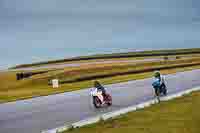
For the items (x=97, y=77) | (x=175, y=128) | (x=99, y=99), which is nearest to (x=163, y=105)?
(x=99, y=99)

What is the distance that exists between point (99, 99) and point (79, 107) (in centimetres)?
140

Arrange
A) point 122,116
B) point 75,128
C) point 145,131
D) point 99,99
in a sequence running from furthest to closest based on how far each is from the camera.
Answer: point 99,99 → point 122,116 → point 75,128 → point 145,131

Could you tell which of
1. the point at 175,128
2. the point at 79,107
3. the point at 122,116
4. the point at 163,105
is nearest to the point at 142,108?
the point at 163,105

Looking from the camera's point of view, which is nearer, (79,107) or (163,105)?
(163,105)

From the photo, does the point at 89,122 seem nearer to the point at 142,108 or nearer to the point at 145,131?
the point at 145,131

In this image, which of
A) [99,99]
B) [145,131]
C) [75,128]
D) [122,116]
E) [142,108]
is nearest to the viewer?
[145,131]

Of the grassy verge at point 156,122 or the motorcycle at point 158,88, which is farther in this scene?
the motorcycle at point 158,88

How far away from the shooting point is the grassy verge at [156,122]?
12.4m

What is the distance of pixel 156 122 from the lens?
533 inches

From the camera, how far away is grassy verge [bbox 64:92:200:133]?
487 inches

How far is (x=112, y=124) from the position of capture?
44.3 ft

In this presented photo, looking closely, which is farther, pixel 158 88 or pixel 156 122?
pixel 158 88

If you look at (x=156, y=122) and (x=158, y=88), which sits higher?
(x=158, y=88)

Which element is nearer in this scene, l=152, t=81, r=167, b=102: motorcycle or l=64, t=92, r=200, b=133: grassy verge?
l=64, t=92, r=200, b=133: grassy verge
